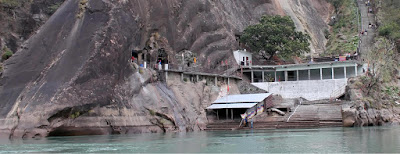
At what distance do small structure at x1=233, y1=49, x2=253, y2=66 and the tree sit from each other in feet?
5.19

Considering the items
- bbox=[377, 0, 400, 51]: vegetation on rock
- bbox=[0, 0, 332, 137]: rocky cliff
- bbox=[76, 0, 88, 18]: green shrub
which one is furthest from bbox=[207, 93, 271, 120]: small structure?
bbox=[377, 0, 400, 51]: vegetation on rock

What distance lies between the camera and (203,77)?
51125 mm

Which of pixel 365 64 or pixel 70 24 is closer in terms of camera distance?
pixel 70 24

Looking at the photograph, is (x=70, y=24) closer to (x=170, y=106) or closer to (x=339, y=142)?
(x=170, y=106)

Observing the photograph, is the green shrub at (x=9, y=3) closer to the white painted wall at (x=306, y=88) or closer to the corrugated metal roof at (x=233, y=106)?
the corrugated metal roof at (x=233, y=106)

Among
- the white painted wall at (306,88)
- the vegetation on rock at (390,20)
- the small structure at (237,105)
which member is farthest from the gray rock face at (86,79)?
the vegetation on rock at (390,20)

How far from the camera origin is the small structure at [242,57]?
59.3 m

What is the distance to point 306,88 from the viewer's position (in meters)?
54.0

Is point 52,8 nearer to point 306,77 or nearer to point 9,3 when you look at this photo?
point 9,3

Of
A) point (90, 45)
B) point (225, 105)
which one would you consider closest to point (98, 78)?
point (90, 45)

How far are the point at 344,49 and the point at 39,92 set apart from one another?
48.2 metres

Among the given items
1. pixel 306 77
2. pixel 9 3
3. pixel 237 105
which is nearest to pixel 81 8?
pixel 9 3

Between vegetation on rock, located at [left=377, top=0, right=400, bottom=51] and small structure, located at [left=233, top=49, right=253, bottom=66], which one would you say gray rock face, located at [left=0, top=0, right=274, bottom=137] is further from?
vegetation on rock, located at [left=377, top=0, right=400, bottom=51]

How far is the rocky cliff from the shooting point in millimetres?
35781
